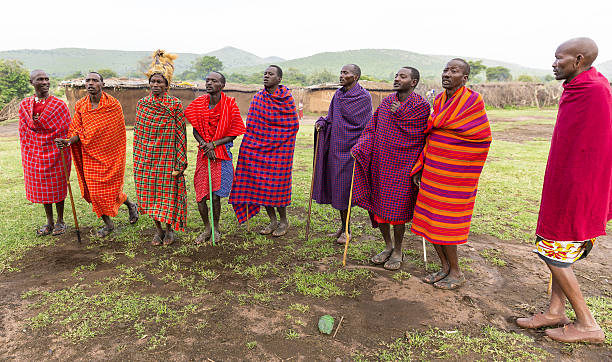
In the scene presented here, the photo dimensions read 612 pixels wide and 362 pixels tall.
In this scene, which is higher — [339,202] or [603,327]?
[339,202]

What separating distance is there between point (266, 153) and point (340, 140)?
0.97 m

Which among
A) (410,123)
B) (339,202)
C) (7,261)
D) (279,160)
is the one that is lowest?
(7,261)

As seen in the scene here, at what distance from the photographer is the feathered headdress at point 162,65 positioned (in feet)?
13.9

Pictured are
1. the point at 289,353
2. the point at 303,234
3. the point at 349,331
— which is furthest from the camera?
the point at 303,234

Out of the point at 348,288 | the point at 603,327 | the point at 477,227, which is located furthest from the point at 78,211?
the point at 603,327

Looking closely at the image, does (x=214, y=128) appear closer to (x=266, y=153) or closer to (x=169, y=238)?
(x=266, y=153)

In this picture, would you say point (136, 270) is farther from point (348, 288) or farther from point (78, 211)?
point (78, 211)

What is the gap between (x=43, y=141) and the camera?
179 inches

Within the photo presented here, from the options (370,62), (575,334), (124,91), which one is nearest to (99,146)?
(575,334)

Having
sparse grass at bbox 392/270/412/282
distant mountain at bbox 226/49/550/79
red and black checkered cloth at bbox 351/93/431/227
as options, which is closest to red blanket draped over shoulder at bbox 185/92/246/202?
red and black checkered cloth at bbox 351/93/431/227

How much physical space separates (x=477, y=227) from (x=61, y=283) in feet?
16.3

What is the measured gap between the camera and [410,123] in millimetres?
3637

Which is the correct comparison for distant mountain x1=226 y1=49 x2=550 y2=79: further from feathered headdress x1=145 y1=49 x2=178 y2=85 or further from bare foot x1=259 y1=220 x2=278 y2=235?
feathered headdress x1=145 y1=49 x2=178 y2=85

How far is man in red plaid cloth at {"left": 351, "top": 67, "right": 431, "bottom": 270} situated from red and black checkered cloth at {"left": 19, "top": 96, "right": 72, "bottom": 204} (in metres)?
3.59
